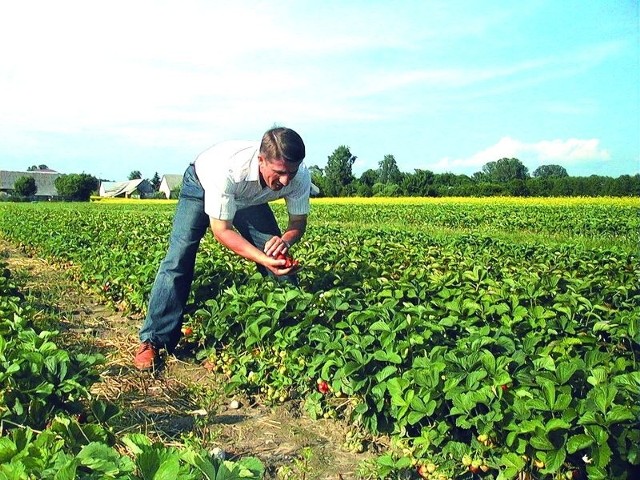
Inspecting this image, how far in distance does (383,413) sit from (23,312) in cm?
278

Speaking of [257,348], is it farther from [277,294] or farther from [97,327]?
[97,327]

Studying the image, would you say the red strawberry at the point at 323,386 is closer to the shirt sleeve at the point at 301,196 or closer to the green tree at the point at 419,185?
the shirt sleeve at the point at 301,196

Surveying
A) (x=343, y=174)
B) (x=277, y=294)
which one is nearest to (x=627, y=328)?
(x=277, y=294)

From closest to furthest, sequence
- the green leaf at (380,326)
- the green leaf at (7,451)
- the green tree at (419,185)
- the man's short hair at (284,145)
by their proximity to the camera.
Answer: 1. the green leaf at (7,451)
2. the green leaf at (380,326)
3. the man's short hair at (284,145)
4. the green tree at (419,185)

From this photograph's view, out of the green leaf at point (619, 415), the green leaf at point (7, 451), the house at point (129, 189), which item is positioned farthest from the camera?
the house at point (129, 189)

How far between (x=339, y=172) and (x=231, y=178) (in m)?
51.0

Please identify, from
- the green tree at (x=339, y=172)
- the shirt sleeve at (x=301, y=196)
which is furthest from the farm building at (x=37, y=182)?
the shirt sleeve at (x=301, y=196)

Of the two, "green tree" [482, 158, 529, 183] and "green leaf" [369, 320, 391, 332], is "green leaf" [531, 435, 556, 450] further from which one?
"green tree" [482, 158, 529, 183]

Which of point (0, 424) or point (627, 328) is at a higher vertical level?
point (627, 328)

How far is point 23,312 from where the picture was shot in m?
4.47

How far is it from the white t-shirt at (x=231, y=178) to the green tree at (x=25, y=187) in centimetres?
7476

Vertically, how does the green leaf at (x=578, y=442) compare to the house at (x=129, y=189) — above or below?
below

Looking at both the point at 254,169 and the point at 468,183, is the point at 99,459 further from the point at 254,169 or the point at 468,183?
the point at 468,183

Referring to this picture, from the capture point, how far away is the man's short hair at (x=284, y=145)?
376 cm
